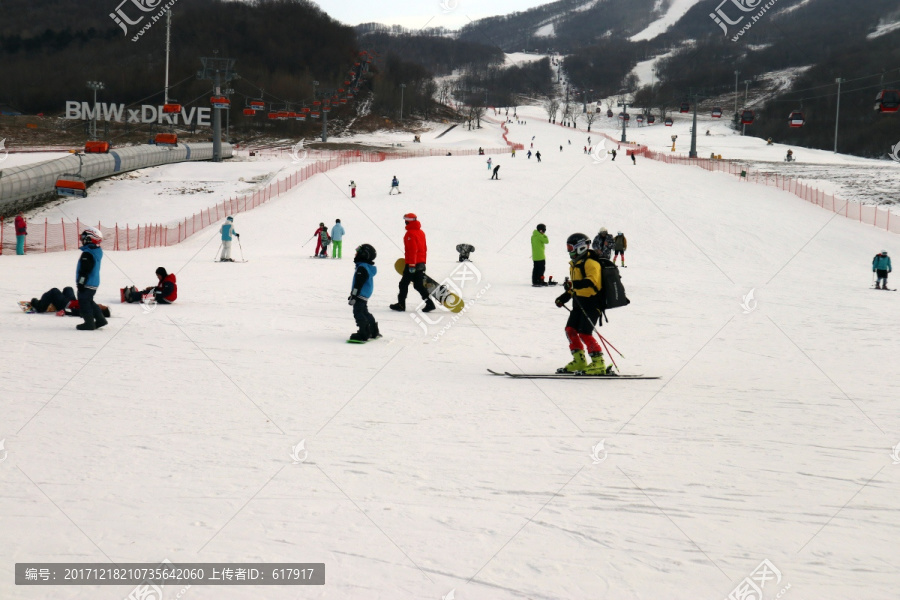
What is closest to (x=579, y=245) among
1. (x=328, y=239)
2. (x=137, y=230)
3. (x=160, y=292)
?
(x=160, y=292)

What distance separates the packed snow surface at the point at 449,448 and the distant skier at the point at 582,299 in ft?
1.53

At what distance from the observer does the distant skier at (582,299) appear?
8.19 metres

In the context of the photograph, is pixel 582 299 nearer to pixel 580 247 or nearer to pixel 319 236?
pixel 580 247

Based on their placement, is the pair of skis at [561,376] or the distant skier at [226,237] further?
the distant skier at [226,237]

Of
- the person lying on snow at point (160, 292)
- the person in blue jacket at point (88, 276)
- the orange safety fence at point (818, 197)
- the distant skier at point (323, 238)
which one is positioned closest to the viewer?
the person in blue jacket at point (88, 276)

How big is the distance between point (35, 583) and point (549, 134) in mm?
103794

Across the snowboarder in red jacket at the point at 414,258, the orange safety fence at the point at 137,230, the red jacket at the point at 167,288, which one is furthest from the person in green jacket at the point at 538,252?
the orange safety fence at the point at 137,230

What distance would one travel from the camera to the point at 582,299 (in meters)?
8.30

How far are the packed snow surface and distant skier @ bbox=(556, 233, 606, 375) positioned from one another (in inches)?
18.4

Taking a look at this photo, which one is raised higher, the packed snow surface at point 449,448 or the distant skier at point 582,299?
the distant skier at point 582,299

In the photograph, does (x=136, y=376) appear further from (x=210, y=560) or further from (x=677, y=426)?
(x=677, y=426)

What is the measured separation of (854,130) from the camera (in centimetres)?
10594

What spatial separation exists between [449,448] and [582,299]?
3140mm

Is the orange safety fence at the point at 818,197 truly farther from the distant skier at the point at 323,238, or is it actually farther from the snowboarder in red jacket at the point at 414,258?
the snowboarder in red jacket at the point at 414,258
